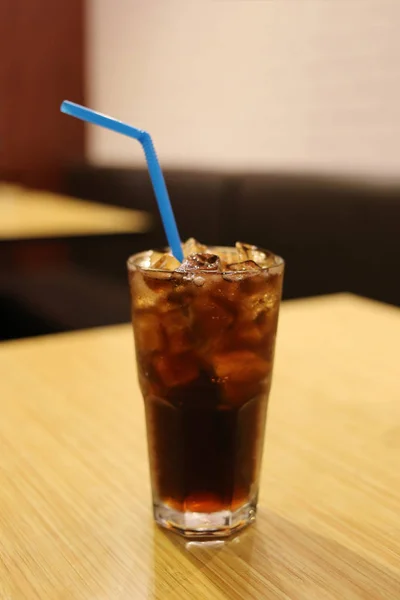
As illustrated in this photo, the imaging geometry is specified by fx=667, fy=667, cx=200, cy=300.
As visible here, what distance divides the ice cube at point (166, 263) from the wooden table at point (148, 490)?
242 mm

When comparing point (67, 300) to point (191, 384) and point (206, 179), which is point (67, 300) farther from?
point (191, 384)

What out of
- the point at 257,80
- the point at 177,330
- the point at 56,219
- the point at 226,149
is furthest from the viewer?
the point at 226,149

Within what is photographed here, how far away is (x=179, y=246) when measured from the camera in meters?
0.66

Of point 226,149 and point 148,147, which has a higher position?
point 148,147

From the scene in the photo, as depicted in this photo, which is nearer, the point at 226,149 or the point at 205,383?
the point at 205,383

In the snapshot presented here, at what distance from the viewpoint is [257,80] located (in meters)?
2.89

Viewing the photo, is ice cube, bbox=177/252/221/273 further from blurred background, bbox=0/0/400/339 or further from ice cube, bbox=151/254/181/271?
blurred background, bbox=0/0/400/339

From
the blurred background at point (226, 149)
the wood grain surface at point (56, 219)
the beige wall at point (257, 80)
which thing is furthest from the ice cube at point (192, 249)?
the wood grain surface at point (56, 219)

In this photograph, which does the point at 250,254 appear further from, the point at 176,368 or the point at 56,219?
the point at 56,219

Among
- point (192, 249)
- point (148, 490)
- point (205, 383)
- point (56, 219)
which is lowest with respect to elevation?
point (56, 219)

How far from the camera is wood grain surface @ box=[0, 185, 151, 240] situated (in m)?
2.45

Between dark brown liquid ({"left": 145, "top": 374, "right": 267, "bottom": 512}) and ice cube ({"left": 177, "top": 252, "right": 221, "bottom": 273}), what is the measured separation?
0.12m

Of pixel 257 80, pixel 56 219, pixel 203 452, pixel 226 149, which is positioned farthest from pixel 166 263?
pixel 226 149

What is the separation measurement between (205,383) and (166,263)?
0.40 ft
